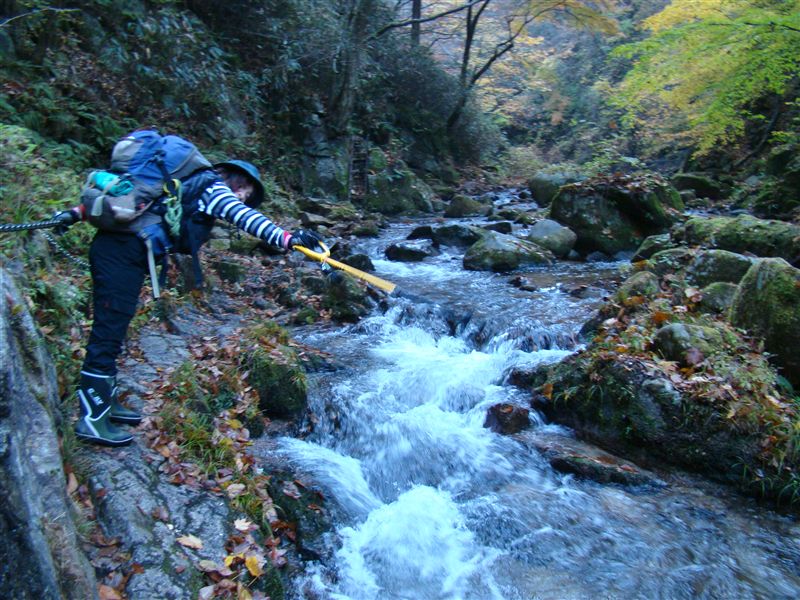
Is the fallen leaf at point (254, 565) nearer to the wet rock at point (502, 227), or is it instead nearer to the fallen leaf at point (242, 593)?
the fallen leaf at point (242, 593)

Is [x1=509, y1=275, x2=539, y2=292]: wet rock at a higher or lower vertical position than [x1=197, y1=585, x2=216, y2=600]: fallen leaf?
higher

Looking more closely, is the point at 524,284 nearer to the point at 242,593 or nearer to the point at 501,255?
the point at 501,255

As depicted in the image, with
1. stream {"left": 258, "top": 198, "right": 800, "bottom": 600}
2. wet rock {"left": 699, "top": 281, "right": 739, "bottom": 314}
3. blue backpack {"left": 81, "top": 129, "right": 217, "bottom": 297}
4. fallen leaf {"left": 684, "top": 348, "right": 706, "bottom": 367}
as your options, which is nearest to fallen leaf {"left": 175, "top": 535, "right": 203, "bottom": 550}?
stream {"left": 258, "top": 198, "right": 800, "bottom": 600}

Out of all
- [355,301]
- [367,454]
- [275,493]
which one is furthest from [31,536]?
[355,301]

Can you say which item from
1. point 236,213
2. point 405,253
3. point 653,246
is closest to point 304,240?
point 236,213

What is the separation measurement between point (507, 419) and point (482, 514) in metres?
1.31

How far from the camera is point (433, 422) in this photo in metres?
6.01

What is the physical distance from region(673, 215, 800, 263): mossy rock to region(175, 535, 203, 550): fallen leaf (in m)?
8.97

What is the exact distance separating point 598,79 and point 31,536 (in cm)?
3458

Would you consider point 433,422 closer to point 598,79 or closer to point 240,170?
point 240,170

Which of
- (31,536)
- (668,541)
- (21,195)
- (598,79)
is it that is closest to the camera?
(31,536)

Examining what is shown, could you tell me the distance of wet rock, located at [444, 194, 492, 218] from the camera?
677 inches

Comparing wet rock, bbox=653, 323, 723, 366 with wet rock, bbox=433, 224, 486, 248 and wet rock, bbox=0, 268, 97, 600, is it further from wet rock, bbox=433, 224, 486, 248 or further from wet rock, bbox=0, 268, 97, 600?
wet rock, bbox=433, 224, 486, 248

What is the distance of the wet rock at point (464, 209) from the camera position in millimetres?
17188
